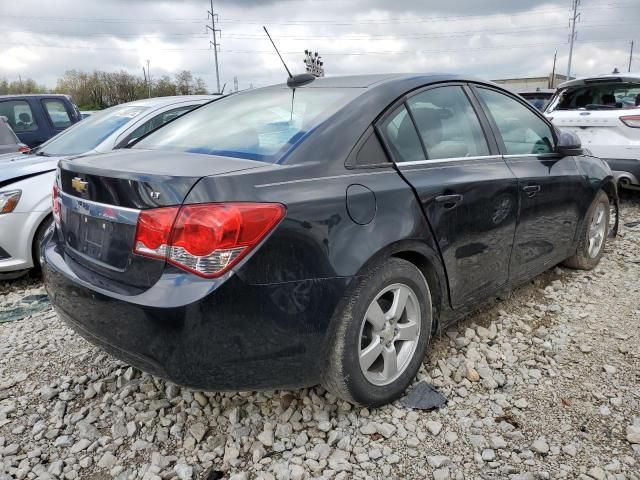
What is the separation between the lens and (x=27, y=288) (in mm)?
4449

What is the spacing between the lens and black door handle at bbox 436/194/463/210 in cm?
257

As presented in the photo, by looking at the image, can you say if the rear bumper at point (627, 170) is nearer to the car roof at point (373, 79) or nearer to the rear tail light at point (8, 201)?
the car roof at point (373, 79)

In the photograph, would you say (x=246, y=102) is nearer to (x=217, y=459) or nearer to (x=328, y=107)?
(x=328, y=107)

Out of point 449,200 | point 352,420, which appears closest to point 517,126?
point 449,200

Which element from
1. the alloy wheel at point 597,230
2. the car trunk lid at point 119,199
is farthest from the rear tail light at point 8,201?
the alloy wheel at point 597,230

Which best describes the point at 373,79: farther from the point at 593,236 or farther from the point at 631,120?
the point at 631,120

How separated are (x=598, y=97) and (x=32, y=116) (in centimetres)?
867

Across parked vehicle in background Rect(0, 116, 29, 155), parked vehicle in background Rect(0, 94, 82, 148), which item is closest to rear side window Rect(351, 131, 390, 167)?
parked vehicle in background Rect(0, 116, 29, 155)

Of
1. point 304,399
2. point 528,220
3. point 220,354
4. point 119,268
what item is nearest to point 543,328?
point 528,220

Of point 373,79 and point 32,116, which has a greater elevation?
point 373,79

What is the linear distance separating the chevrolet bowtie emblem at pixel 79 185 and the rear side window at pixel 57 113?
7.64 meters

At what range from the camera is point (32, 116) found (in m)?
8.80

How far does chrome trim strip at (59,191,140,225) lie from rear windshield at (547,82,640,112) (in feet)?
19.8

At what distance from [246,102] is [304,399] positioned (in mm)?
1670
